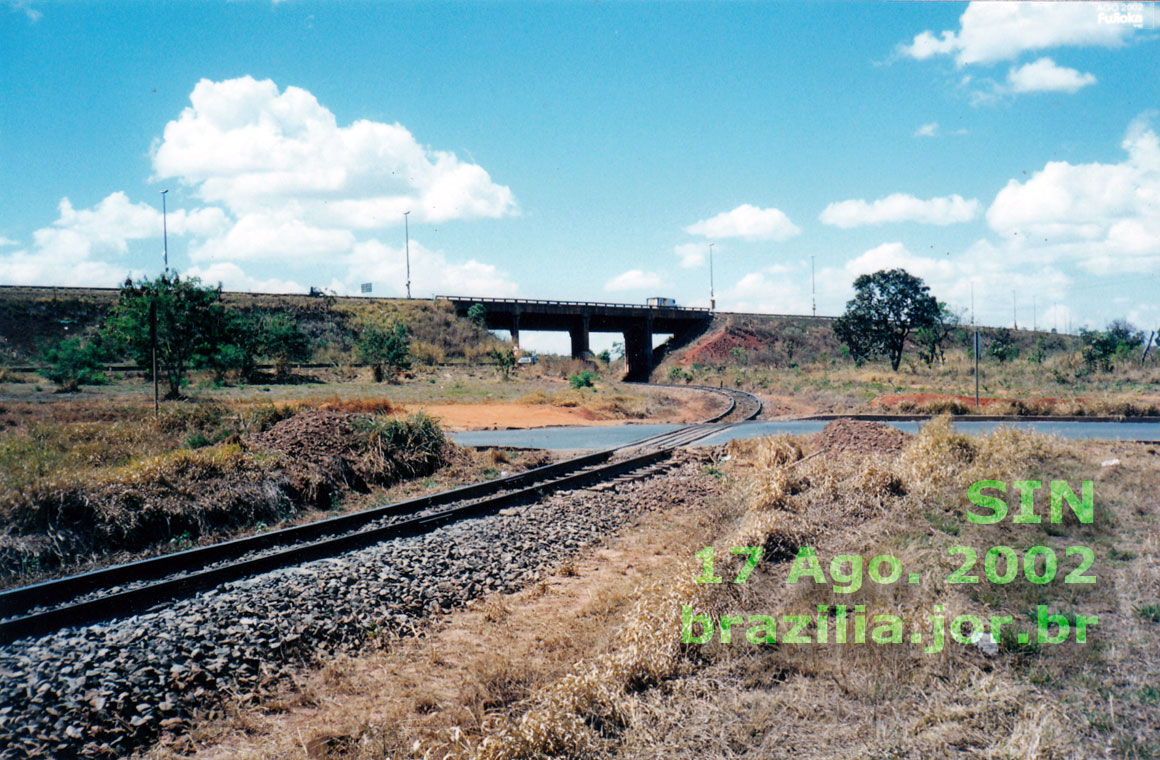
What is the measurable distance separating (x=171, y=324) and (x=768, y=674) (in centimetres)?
3388

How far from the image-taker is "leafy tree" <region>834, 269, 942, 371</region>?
5441 cm

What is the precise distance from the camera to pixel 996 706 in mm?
4102

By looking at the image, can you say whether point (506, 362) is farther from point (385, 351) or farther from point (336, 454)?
point (336, 454)

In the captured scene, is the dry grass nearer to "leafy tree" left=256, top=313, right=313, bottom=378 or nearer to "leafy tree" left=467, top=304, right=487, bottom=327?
"leafy tree" left=256, top=313, right=313, bottom=378

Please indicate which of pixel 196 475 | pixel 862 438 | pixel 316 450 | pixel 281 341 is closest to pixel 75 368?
pixel 281 341

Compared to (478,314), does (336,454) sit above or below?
below

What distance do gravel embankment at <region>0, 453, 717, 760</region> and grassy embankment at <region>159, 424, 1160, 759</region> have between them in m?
0.47

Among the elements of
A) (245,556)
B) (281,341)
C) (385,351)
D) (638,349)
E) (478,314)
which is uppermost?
(478,314)

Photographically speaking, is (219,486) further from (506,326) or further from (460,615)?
(506,326)

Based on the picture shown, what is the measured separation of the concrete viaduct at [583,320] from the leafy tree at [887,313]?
18.9m

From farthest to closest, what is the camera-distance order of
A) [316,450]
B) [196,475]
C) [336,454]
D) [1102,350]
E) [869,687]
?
[1102,350] < [336,454] < [316,450] < [196,475] < [869,687]

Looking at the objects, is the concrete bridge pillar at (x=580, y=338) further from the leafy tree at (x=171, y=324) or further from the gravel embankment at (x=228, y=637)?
the gravel embankment at (x=228, y=637)

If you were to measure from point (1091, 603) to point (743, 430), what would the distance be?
55.6 ft

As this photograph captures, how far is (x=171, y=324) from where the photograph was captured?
3175cm
